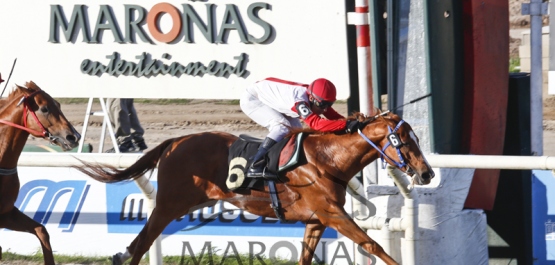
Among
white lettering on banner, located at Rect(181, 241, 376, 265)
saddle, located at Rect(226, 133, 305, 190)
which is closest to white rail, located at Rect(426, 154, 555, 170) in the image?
saddle, located at Rect(226, 133, 305, 190)

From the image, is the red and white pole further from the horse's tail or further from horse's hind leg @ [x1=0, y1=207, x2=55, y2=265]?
horse's hind leg @ [x1=0, y1=207, x2=55, y2=265]

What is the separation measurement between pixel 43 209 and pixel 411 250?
266 centimetres

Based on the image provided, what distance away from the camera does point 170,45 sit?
6125 mm

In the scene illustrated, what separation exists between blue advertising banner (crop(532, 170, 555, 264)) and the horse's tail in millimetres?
2349

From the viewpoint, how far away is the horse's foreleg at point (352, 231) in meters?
4.69

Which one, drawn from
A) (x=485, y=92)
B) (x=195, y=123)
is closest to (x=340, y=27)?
(x=485, y=92)

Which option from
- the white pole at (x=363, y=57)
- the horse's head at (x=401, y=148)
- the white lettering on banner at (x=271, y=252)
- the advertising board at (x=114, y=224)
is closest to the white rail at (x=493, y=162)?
the horse's head at (x=401, y=148)

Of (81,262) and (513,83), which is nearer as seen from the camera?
(513,83)

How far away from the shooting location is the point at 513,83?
582cm

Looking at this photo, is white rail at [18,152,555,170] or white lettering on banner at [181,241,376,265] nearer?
white rail at [18,152,555,170]

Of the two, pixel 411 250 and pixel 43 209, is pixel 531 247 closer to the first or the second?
pixel 411 250

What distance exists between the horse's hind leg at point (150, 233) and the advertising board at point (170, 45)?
1.09 metres

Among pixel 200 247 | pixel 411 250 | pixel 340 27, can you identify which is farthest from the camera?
pixel 200 247

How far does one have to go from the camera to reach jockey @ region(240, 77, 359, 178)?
4.94 metres
